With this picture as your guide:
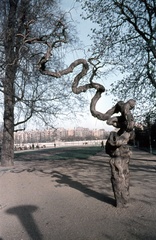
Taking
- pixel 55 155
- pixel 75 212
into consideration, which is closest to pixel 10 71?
pixel 75 212

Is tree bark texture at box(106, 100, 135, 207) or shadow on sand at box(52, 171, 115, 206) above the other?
tree bark texture at box(106, 100, 135, 207)

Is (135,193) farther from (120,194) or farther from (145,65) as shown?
(145,65)

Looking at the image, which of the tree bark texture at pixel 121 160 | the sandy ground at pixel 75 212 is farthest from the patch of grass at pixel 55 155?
the tree bark texture at pixel 121 160

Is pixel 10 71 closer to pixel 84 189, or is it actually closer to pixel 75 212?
pixel 84 189

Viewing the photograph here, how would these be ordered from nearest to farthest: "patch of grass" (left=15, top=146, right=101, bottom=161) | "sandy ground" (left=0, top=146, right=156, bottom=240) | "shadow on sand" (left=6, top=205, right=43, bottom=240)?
1. "sandy ground" (left=0, top=146, right=156, bottom=240)
2. "shadow on sand" (left=6, top=205, right=43, bottom=240)
3. "patch of grass" (left=15, top=146, right=101, bottom=161)

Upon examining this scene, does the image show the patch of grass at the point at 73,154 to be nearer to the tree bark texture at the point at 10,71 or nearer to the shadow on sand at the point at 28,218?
the tree bark texture at the point at 10,71

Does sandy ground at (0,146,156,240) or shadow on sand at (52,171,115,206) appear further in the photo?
shadow on sand at (52,171,115,206)

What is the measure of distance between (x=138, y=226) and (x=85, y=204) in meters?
2.41

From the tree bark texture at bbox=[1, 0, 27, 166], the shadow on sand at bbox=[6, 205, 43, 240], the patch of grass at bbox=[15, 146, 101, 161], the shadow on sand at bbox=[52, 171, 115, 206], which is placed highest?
the tree bark texture at bbox=[1, 0, 27, 166]

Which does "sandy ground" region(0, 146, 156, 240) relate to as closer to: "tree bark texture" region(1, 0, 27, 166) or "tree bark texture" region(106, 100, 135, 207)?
"tree bark texture" region(106, 100, 135, 207)

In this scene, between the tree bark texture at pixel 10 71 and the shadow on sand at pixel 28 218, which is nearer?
the shadow on sand at pixel 28 218

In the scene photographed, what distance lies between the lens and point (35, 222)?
685 cm

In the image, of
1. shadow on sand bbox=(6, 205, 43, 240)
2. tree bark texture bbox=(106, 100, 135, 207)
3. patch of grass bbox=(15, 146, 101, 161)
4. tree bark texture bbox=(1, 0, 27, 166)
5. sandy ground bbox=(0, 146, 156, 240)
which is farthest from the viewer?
patch of grass bbox=(15, 146, 101, 161)

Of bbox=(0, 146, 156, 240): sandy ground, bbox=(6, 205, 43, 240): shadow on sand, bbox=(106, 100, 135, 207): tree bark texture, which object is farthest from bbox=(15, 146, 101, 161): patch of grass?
bbox=(106, 100, 135, 207): tree bark texture
